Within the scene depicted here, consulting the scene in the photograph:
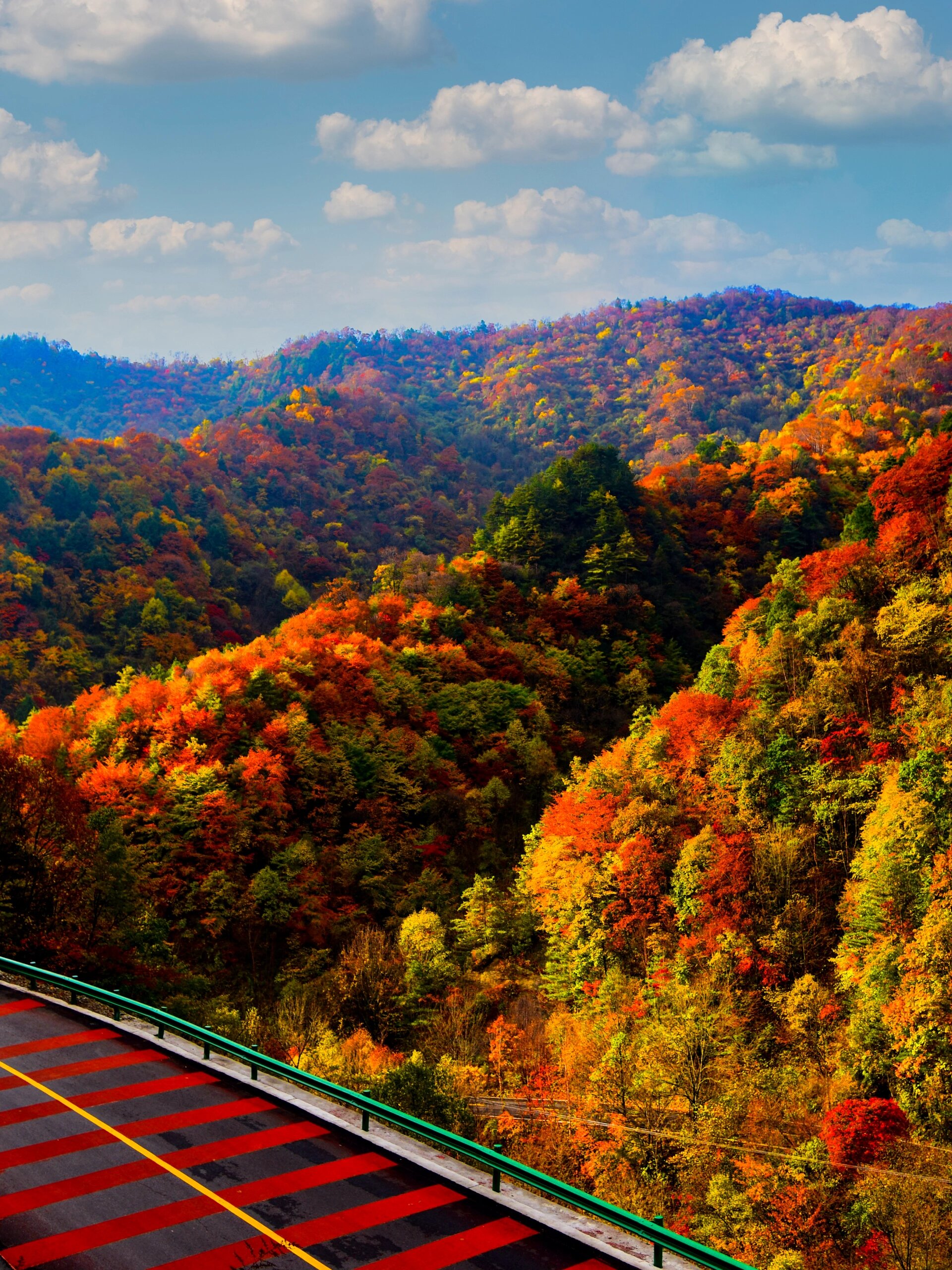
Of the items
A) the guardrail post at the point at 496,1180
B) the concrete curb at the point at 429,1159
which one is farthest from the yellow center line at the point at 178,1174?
the guardrail post at the point at 496,1180

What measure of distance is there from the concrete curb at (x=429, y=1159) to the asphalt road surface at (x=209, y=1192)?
12 cm

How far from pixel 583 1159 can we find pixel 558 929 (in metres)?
16.9

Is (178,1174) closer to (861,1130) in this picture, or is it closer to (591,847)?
(861,1130)

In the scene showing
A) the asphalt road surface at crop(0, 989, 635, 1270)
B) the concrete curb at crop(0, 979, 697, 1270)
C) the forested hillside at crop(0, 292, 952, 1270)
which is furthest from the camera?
the forested hillside at crop(0, 292, 952, 1270)

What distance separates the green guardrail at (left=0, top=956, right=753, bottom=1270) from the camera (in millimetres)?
10875

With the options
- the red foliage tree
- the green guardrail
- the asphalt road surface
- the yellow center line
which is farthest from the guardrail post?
the red foliage tree

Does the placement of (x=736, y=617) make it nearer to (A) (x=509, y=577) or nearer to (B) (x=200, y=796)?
(A) (x=509, y=577)

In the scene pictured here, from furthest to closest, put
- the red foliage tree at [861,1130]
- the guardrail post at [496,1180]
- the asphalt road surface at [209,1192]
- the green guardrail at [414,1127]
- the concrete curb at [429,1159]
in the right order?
the red foliage tree at [861,1130]
the guardrail post at [496,1180]
the concrete curb at [429,1159]
the asphalt road surface at [209,1192]
the green guardrail at [414,1127]

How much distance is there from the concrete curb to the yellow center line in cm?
219

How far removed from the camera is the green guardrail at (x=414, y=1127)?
35.7 ft

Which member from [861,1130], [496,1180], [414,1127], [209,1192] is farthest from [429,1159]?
[861,1130]

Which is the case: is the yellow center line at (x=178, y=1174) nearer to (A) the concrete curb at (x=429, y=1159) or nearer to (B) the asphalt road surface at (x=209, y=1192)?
(B) the asphalt road surface at (x=209, y=1192)

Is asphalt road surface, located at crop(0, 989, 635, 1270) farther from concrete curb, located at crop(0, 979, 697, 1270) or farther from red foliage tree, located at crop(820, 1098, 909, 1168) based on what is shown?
red foliage tree, located at crop(820, 1098, 909, 1168)

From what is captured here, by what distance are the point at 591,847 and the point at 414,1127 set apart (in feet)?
105
